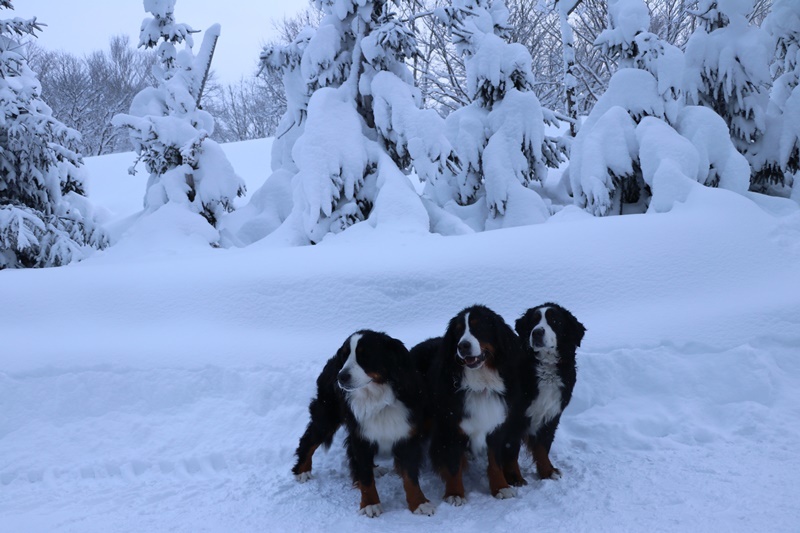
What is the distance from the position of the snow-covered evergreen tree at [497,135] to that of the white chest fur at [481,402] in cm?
694

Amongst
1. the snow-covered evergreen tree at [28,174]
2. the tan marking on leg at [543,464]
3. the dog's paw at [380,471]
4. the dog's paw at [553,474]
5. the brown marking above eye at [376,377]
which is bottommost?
the dog's paw at [380,471]

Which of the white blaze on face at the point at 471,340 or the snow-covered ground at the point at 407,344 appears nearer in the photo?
the white blaze on face at the point at 471,340

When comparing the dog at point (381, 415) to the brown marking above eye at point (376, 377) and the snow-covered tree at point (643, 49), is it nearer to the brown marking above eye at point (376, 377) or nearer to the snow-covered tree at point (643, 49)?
the brown marking above eye at point (376, 377)

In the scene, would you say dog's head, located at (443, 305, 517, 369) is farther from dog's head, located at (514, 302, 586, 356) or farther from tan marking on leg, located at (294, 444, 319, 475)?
tan marking on leg, located at (294, 444, 319, 475)

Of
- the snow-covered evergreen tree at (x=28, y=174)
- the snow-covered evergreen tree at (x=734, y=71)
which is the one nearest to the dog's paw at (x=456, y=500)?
the snow-covered evergreen tree at (x=28, y=174)

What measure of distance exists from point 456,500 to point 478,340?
1.05 m

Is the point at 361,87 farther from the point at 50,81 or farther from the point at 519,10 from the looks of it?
the point at 50,81

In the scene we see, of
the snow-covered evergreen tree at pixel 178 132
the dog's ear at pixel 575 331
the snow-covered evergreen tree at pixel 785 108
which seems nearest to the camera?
the dog's ear at pixel 575 331

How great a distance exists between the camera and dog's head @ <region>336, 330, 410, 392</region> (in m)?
3.35

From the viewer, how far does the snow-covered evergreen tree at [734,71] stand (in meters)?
9.77

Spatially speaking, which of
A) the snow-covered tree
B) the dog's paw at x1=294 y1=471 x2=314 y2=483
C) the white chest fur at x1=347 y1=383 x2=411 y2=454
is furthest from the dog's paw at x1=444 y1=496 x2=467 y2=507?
the snow-covered tree

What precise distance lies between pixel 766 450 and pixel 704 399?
2.35 feet

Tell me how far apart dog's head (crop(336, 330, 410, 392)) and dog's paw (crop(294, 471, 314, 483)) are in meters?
0.90

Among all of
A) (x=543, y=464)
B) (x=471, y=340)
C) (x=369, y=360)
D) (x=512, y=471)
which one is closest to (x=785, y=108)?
(x=543, y=464)
